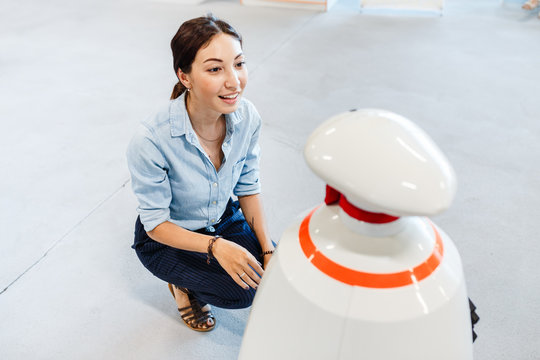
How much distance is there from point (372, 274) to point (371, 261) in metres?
0.02

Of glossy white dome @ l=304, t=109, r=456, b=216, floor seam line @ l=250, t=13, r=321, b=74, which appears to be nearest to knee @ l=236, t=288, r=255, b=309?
glossy white dome @ l=304, t=109, r=456, b=216

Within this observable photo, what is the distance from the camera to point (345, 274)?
725 mm

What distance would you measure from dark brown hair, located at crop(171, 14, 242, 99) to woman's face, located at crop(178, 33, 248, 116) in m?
0.01

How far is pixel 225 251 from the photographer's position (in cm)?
121

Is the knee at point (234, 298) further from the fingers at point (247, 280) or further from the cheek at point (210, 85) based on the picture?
the cheek at point (210, 85)

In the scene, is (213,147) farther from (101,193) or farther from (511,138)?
(511,138)

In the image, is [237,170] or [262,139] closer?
[237,170]

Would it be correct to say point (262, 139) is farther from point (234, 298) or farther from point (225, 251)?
point (225, 251)

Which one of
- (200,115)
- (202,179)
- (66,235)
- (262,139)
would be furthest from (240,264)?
(262,139)

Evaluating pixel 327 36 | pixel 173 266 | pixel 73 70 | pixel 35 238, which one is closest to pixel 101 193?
pixel 35 238

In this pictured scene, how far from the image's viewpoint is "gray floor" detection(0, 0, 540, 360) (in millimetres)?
1688

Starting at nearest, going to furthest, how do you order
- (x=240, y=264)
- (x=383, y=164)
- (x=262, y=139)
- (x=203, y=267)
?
(x=383, y=164) < (x=240, y=264) < (x=203, y=267) < (x=262, y=139)

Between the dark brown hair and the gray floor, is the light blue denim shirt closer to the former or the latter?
the dark brown hair

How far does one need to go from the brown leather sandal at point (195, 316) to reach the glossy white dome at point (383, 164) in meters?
1.08
